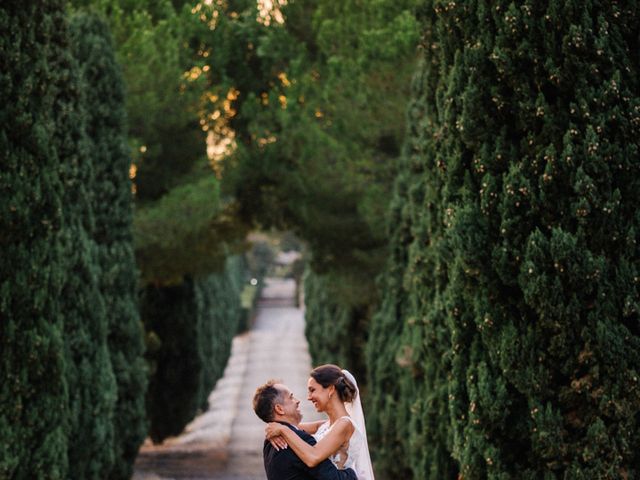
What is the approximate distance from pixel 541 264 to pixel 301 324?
4150cm

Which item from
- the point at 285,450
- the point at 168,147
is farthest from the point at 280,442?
the point at 168,147

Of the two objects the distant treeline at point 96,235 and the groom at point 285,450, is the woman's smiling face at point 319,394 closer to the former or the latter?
the groom at point 285,450

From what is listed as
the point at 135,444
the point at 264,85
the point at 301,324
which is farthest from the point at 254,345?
the point at 135,444

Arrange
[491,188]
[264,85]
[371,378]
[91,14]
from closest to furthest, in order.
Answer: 1. [491,188]
2. [91,14]
3. [371,378]
4. [264,85]

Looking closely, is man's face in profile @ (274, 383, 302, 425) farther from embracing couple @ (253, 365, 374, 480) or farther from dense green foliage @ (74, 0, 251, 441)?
dense green foliage @ (74, 0, 251, 441)

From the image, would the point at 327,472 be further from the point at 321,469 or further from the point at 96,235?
the point at 96,235

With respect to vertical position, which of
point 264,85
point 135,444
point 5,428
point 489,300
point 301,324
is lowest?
point 301,324

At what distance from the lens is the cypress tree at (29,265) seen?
26.3ft

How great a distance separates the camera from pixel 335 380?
4488 millimetres

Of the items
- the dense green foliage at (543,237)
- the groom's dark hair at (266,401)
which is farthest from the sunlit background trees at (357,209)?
the groom's dark hair at (266,401)

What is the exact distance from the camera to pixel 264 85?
15711 millimetres

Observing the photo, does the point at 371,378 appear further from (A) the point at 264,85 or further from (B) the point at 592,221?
(B) the point at 592,221

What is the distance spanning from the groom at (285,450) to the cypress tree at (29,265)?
427 centimetres

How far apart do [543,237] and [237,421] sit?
1753cm
